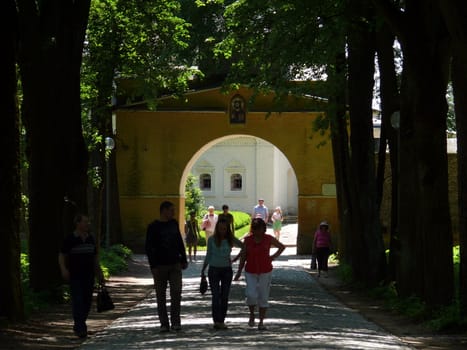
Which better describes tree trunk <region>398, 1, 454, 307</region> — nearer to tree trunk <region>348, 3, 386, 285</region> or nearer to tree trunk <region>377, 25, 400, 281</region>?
tree trunk <region>377, 25, 400, 281</region>

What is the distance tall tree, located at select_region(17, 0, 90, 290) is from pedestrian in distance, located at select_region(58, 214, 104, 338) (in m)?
5.54

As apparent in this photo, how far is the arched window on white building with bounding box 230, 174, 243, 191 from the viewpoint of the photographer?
76.9m

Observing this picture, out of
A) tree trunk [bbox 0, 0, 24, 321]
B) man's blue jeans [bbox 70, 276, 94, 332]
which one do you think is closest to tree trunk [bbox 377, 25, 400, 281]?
tree trunk [bbox 0, 0, 24, 321]

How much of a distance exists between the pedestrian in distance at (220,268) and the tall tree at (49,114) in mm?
5559

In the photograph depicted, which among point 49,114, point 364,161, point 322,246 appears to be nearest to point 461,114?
point 49,114

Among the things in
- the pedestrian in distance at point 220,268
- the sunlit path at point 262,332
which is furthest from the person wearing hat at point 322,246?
the pedestrian in distance at point 220,268

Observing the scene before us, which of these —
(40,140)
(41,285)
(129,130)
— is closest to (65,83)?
(40,140)

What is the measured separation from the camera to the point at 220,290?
14.5 metres

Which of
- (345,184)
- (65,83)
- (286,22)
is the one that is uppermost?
(286,22)

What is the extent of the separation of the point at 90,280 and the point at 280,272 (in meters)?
16.0

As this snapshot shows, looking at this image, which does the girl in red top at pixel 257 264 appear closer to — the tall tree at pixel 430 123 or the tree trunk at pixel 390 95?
the tall tree at pixel 430 123

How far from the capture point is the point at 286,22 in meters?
23.3

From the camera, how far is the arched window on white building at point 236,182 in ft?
252

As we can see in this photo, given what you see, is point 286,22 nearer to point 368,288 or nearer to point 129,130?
point 368,288
